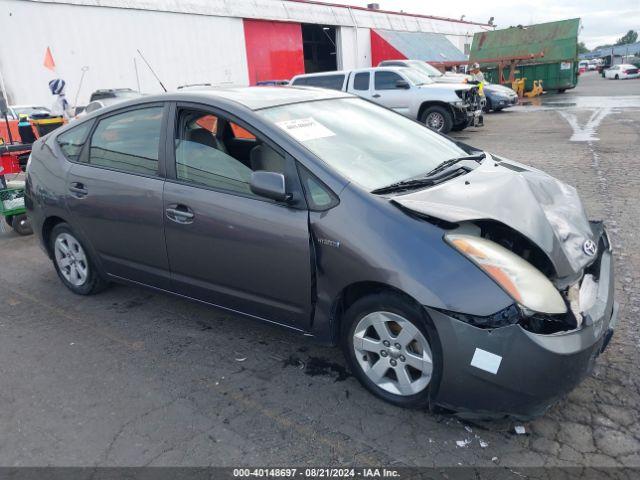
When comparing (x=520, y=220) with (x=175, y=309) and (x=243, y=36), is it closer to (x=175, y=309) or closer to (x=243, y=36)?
(x=175, y=309)

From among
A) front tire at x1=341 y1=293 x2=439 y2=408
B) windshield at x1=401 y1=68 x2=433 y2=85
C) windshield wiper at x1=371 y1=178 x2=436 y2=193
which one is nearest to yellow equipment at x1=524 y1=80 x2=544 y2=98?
windshield at x1=401 y1=68 x2=433 y2=85

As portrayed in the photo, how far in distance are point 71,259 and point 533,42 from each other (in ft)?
95.8

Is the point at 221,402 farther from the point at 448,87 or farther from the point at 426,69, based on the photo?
the point at 426,69

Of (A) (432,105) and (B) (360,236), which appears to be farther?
(A) (432,105)

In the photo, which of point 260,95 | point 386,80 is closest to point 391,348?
point 260,95

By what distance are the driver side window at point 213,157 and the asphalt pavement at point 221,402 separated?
0.93m

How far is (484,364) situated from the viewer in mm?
2432

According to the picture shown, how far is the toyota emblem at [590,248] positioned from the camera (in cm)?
288

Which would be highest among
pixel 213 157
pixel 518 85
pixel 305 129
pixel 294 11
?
pixel 294 11

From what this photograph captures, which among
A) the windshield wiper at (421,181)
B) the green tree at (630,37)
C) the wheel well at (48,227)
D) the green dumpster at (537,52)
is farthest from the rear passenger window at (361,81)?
the green tree at (630,37)

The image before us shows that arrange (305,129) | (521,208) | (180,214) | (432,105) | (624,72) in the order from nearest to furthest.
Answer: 1. (521,208)
2. (305,129)
3. (180,214)
4. (432,105)
5. (624,72)

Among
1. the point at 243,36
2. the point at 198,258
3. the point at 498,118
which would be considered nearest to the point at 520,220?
the point at 198,258

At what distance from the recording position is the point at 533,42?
28.2 m

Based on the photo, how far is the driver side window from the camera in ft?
10.8
